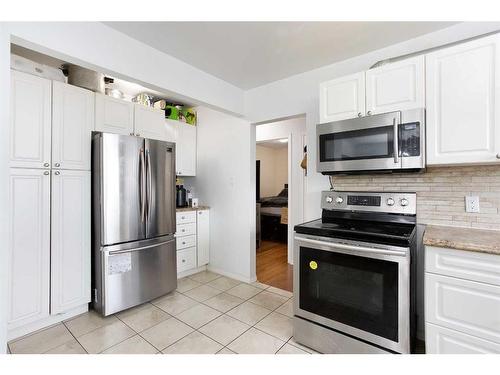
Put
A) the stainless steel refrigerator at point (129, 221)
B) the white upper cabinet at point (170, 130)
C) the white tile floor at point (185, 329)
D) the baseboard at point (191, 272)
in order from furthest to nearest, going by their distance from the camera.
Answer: the white upper cabinet at point (170, 130) → the baseboard at point (191, 272) → the stainless steel refrigerator at point (129, 221) → the white tile floor at point (185, 329)

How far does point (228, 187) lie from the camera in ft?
10.7

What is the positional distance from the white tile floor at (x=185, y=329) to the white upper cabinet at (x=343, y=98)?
5.91 feet

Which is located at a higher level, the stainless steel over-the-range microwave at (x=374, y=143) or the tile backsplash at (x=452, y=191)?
the stainless steel over-the-range microwave at (x=374, y=143)

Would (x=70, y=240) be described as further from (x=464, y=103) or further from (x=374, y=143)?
(x=464, y=103)

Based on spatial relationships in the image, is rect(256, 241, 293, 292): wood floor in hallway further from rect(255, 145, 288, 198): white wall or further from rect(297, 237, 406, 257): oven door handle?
rect(255, 145, 288, 198): white wall

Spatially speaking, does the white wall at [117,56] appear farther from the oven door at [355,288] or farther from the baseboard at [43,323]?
the baseboard at [43,323]

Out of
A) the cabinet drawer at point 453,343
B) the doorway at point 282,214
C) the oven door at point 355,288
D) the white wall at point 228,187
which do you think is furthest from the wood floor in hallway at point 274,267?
the cabinet drawer at point 453,343

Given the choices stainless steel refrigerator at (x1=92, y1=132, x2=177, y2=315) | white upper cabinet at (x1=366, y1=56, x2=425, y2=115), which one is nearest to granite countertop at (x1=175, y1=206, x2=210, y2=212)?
stainless steel refrigerator at (x1=92, y1=132, x2=177, y2=315)

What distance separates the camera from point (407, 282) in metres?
1.38

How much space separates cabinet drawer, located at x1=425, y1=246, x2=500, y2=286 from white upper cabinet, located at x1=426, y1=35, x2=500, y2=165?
0.58 metres

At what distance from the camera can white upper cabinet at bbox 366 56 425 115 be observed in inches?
63.2

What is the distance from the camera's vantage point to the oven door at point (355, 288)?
4.58 feet

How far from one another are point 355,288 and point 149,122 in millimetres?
2642
